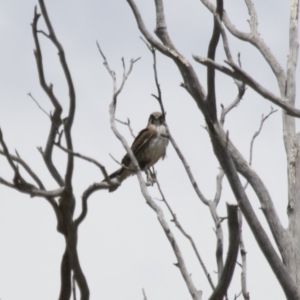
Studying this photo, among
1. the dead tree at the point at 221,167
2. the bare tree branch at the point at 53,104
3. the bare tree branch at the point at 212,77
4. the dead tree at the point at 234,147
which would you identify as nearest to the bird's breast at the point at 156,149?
the dead tree at the point at 221,167

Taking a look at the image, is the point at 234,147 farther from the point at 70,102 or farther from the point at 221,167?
the point at 70,102

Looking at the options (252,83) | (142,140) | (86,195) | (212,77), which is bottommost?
(86,195)

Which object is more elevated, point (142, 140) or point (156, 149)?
point (142, 140)

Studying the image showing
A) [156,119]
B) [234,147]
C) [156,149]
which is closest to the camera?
[234,147]

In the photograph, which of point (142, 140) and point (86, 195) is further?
point (142, 140)

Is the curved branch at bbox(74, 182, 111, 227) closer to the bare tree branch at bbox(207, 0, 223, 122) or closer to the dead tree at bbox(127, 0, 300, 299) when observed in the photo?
the dead tree at bbox(127, 0, 300, 299)

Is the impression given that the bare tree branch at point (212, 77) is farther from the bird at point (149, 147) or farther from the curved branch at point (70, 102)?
the bird at point (149, 147)

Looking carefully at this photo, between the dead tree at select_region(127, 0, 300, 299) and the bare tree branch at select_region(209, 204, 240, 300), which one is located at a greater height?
the dead tree at select_region(127, 0, 300, 299)

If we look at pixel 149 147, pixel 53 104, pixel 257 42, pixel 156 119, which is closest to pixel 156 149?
pixel 149 147

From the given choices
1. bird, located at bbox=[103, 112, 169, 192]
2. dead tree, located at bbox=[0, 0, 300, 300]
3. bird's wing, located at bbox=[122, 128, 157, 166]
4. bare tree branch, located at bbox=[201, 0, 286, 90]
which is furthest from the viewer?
bird's wing, located at bbox=[122, 128, 157, 166]

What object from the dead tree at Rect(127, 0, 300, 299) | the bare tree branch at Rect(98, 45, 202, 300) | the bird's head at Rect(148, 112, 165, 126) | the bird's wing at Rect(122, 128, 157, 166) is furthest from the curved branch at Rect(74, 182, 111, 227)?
the bird's head at Rect(148, 112, 165, 126)

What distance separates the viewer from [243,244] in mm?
3928

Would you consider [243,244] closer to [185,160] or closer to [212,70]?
[185,160]

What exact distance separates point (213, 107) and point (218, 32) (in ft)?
0.92
